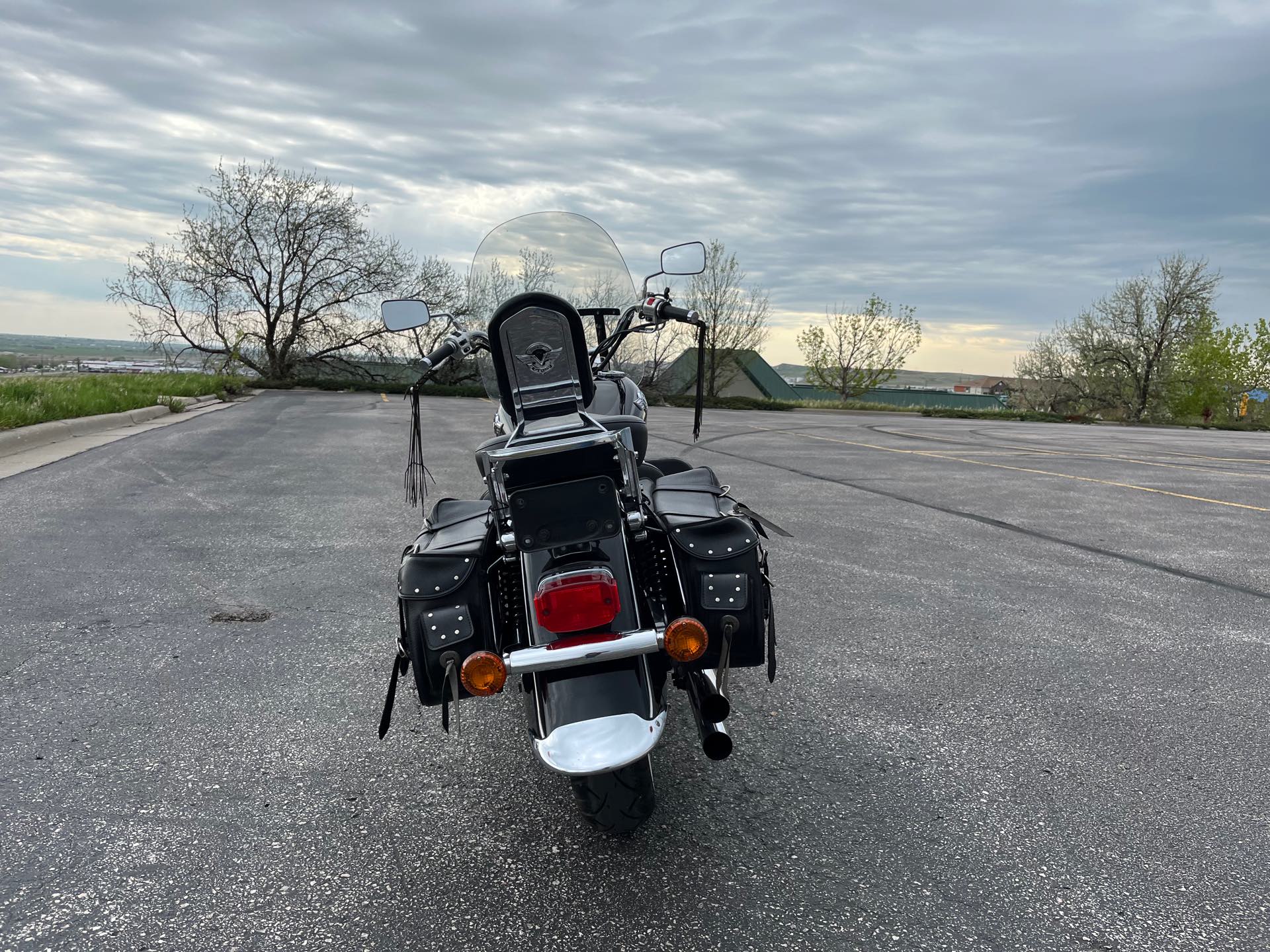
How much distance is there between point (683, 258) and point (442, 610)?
1.92m

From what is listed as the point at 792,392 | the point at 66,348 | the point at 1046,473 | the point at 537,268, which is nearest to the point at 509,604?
the point at 537,268

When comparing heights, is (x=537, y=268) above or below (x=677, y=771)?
above

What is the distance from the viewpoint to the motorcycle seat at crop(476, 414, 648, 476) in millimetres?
2279

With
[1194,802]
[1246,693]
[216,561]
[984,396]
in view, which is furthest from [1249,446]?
[984,396]

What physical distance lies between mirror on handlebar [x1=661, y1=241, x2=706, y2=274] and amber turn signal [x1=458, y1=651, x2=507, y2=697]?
6.27ft

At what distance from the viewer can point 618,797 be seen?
2.33 meters

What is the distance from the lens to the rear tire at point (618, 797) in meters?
2.31

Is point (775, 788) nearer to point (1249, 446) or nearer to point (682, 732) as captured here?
point (682, 732)

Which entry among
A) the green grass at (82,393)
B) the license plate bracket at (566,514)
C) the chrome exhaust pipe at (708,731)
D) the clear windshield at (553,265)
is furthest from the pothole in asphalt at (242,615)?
the green grass at (82,393)

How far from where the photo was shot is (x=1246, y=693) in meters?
3.73

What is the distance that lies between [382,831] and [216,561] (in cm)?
352

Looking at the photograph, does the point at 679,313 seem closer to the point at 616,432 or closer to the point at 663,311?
the point at 663,311

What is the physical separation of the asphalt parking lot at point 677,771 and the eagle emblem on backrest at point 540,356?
55.1 inches

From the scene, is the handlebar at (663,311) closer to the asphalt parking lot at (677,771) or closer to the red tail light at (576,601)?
the red tail light at (576,601)
